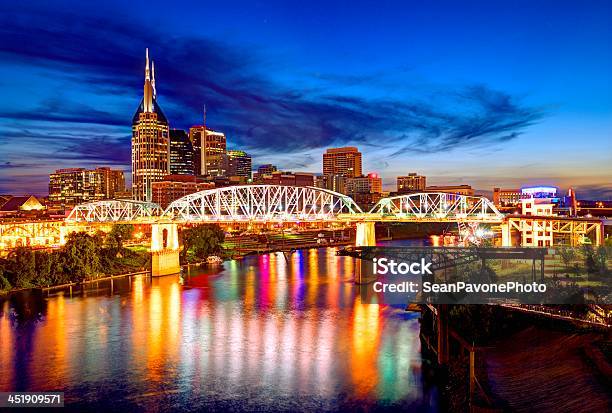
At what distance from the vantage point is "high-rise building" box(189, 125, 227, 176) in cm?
18775

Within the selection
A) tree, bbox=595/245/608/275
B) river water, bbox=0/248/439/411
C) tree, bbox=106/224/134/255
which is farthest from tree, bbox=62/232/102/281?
tree, bbox=595/245/608/275

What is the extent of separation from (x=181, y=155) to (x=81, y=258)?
435ft

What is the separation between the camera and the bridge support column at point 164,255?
47031 millimetres

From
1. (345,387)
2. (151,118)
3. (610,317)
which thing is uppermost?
(151,118)

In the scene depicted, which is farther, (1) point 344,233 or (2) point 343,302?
(1) point 344,233

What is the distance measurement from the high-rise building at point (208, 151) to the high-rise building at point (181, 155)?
9.90 metres

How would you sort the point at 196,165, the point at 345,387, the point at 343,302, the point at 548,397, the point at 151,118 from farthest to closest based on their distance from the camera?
the point at 196,165, the point at 151,118, the point at 343,302, the point at 345,387, the point at 548,397

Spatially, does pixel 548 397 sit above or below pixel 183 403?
above

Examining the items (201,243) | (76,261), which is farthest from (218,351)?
(201,243)

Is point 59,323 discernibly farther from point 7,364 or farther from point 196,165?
point 196,165

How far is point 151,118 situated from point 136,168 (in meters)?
13.8

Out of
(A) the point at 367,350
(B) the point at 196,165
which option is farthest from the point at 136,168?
(A) the point at 367,350

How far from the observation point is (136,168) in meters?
148

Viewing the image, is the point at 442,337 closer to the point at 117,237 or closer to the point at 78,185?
the point at 117,237
